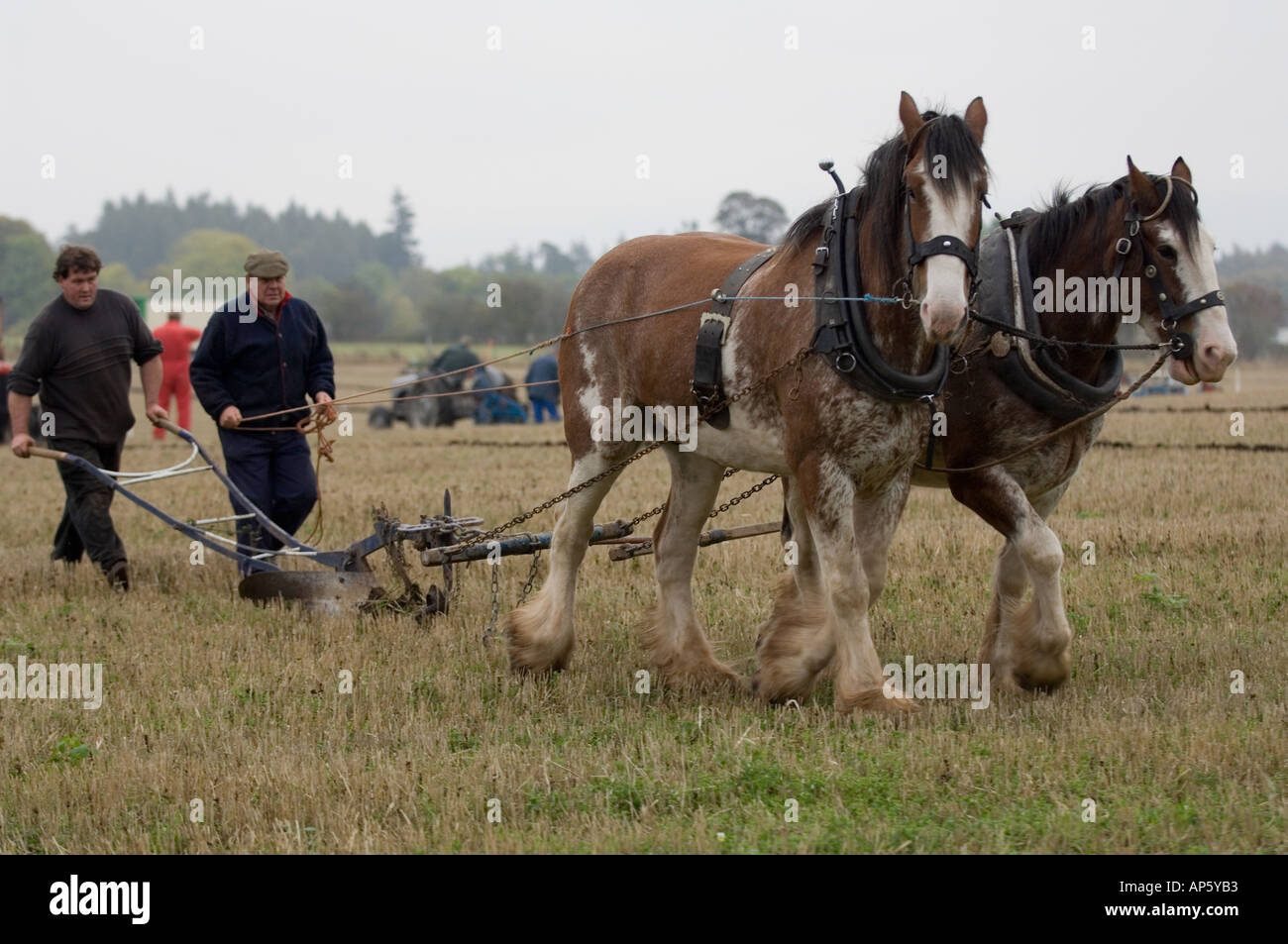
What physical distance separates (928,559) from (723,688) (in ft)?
9.77

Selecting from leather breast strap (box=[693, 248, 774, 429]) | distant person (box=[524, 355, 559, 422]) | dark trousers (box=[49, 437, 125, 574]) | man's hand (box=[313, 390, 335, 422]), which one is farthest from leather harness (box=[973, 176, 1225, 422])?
distant person (box=[524, 355, 559, 422])

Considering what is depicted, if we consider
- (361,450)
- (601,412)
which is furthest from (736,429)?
(361,450)

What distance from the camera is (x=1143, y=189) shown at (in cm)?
573

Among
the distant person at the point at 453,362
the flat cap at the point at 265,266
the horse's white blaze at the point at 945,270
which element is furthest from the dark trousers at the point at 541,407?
the horse's white blaze at the point at 945,270

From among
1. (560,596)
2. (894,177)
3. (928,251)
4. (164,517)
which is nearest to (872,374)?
(928,251)

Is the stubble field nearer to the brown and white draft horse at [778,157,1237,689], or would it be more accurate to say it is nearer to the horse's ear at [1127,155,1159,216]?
the brown and white draft horse at [778,157,1237,689]

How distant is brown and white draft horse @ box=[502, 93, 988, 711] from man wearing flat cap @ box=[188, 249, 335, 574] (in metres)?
2.35

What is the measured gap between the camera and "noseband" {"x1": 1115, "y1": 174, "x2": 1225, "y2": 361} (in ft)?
18.1

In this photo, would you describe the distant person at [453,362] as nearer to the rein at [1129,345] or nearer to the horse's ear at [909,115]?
the rein at [1129,345]

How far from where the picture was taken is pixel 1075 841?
4.12 meters

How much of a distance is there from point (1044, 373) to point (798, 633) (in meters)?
1.49

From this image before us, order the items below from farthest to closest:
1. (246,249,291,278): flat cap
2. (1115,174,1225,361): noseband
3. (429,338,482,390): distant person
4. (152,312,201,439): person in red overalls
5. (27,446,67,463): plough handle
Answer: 1. (429,338,482,390): distant person
2. (152,312,201,439): person in red overalls
3. (246,249,291,278): flat cap
4. (27,446,67,463): plough handle
5. (1115,174,1225,361): noseband

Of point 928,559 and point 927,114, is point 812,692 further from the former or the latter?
point 928,559

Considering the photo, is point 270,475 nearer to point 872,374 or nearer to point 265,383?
point 265,383
